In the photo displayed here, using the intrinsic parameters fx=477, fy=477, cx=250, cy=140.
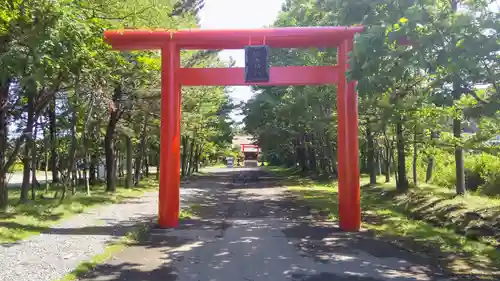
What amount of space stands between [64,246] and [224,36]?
633 cm

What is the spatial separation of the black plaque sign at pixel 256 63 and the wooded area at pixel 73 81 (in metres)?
2.10

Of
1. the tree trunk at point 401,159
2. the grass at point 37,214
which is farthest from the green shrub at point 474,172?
the grass at point 37,214

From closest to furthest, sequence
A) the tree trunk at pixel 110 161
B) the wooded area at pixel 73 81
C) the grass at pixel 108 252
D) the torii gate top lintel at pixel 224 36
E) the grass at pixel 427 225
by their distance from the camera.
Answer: the grass at pixel 108 252, the grass at pixel 427 225, the wooded area at pixel 73 81, the torii gate top lintel at pixel 224 36, the tree trunk at pixel 110 161

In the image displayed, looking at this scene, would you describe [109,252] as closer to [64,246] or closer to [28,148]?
[64,246]

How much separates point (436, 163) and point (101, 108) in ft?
47.2

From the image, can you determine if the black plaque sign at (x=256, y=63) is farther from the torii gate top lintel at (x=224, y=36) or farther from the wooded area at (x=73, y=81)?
the wooded area at (x=73, y=81)

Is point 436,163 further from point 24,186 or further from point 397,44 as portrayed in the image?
point 24,186

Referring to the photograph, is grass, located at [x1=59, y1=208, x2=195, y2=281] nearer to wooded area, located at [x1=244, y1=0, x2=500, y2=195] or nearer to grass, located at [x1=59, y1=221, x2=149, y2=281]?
grass, located at [x1=59, y1=221, x2=149, y2=281]

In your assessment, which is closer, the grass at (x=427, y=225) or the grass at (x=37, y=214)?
the grass at (x=427, y=225)

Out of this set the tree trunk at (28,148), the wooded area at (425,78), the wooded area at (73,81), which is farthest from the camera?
the tree trunk at (28,148)

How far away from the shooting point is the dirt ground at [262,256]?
7379mm

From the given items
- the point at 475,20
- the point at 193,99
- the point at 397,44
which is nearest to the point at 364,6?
the point at 397,44

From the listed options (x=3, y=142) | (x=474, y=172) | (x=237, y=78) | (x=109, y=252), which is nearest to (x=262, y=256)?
(x=109, y=252)

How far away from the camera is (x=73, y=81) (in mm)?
13383
